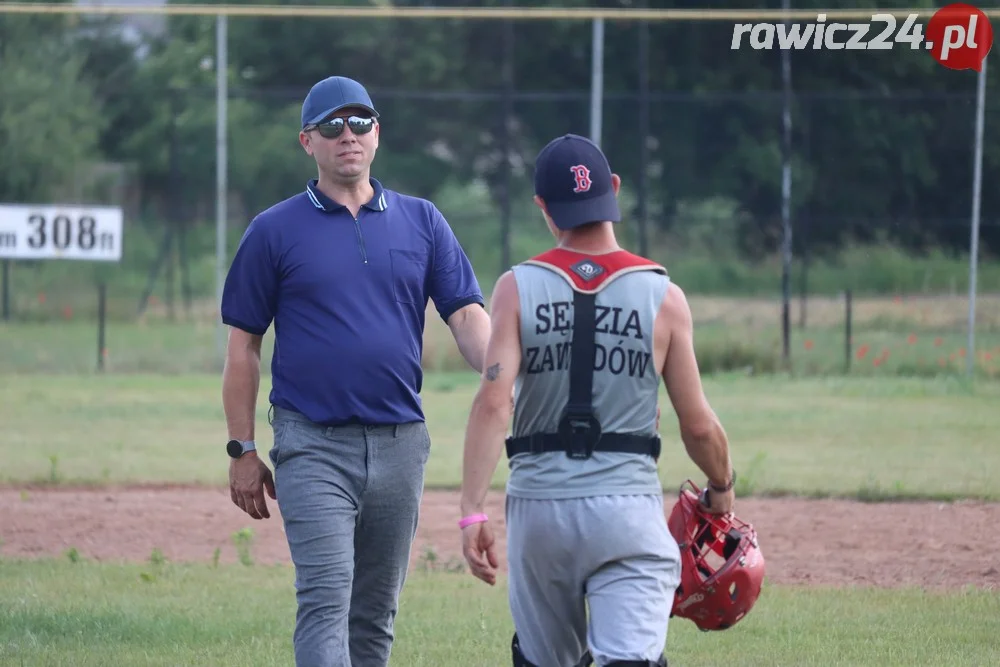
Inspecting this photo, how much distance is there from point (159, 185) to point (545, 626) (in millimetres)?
27861

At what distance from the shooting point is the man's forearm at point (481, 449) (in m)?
3.98

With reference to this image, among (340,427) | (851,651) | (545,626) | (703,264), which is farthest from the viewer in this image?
A: (703,264)

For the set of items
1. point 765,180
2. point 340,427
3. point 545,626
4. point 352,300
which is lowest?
point 545,626

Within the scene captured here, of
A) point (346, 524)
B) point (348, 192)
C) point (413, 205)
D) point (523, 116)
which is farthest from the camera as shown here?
point (523, 116)

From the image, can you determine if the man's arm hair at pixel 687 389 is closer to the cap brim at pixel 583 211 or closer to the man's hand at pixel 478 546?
the cap brim at pixel 583 211

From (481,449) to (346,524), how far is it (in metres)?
0.82

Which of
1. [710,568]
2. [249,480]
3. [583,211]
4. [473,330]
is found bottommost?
[710,568]

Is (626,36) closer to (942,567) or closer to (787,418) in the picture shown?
(787,418)

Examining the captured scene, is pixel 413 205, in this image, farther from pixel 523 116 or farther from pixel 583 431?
pixel 523 116

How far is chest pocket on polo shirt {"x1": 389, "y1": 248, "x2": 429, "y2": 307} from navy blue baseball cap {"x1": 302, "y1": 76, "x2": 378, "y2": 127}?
1.57ft

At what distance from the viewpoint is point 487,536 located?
13.1 ft

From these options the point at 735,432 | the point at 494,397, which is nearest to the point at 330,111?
the point at 494,397

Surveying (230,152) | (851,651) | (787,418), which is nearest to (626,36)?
(230,152)

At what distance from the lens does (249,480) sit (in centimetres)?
482
